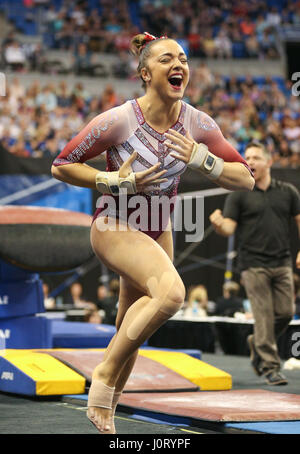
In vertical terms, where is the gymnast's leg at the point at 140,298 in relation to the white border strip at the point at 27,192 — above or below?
below

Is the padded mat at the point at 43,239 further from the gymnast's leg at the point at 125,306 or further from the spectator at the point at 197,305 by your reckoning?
the spectator at the point at 197,305

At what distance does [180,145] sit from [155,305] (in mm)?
668

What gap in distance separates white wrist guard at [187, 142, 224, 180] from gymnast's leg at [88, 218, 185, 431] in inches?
14.7

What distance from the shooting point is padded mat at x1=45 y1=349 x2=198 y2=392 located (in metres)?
5.06

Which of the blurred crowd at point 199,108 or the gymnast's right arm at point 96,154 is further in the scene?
the blurred crowd at point 199,108

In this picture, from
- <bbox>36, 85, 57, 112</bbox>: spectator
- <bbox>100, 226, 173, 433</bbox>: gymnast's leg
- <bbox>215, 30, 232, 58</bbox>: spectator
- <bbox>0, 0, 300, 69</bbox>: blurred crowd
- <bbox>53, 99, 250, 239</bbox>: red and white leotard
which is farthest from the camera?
<bbox>215, 30, 232, 58</bbox>: spectator

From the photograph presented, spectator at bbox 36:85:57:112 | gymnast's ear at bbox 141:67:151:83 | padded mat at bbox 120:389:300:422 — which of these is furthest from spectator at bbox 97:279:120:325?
gymnast's ear at bbox 141:67:151:83

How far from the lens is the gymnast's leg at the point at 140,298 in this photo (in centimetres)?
302

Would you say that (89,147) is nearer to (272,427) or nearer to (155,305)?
(155,305)

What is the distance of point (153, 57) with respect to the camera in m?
3.24

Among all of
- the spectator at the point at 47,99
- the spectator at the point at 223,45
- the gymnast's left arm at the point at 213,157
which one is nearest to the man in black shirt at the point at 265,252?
the gymnast's left arm at the point at 213,157

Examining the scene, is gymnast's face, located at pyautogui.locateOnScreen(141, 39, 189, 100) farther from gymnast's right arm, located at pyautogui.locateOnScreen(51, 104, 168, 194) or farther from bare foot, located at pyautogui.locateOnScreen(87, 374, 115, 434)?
bare foot, located at pyautogui.locateOnScreen(87, 374, 115, 434)
